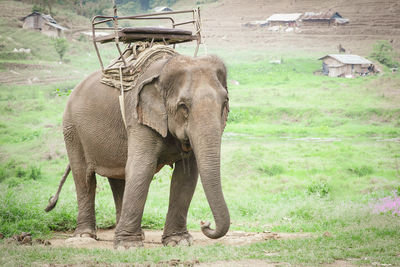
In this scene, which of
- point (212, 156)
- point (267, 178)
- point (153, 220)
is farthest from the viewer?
point (267, 178)

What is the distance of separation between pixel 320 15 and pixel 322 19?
0.61 ft

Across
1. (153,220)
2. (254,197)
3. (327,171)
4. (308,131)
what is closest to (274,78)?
(308,131)

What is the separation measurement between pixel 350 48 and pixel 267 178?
9.02m

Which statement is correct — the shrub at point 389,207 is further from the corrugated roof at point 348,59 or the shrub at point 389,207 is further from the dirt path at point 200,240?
the corrugated roof at point 348,59

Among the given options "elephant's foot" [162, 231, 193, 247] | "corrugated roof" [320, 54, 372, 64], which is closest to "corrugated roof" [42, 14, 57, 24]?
"corrugated roof" [320, 54, 372, 64]

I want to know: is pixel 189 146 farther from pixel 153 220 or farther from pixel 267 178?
pixel 267 178

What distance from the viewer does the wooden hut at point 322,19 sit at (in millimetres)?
21688

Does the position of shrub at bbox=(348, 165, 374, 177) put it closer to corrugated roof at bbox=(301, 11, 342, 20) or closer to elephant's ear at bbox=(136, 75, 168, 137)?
corrugated roof at bbox=(301, 11, 342, 20)

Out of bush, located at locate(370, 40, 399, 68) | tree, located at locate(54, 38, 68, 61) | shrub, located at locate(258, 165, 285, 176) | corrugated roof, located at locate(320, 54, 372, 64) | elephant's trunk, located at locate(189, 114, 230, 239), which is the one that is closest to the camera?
elephant's trunk, located at locate(189, 114, 230, 239)

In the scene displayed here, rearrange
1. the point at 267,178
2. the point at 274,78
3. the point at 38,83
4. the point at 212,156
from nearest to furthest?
the point at 212,156 → the point at 267,178 → the point at 38,83 → the point at 274,78

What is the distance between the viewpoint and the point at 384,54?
794 inches

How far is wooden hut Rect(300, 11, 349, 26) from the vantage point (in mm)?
21688

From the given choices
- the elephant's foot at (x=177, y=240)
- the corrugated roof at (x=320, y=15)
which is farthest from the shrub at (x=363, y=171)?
the elephant's foot at (x=177, y=240)

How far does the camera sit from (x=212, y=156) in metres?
5.70
